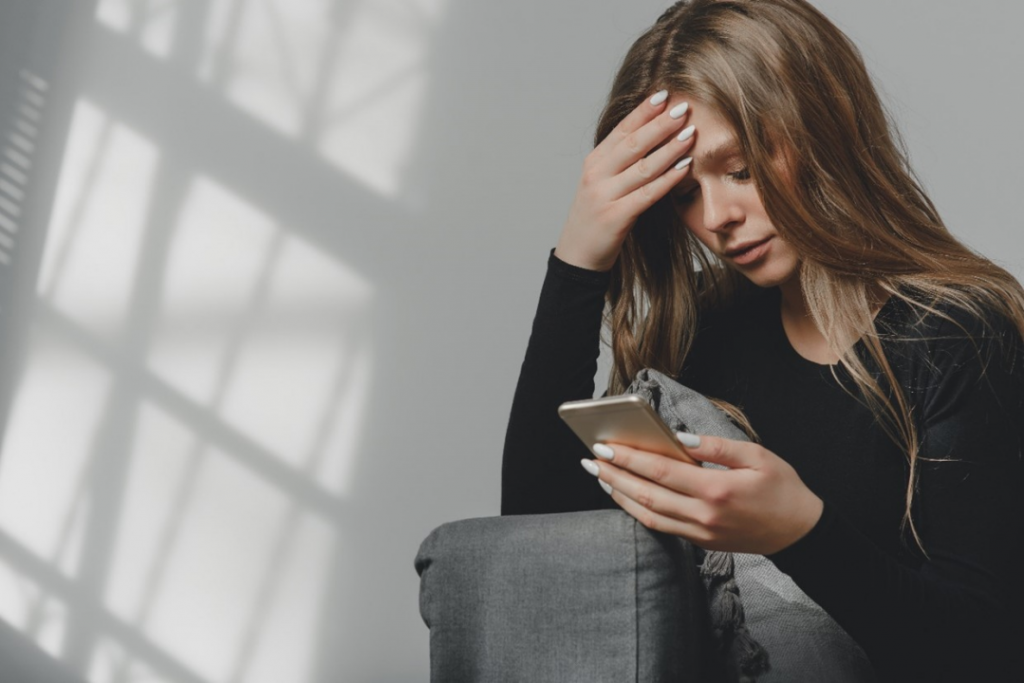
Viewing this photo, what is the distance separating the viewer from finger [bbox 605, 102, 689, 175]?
1251mm

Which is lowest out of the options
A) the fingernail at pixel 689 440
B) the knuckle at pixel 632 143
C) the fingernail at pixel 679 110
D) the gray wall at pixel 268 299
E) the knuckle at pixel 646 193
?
the gray wall at pixel 268 299

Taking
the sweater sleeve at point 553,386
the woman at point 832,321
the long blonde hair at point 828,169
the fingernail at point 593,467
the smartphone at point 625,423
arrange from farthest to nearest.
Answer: the sweater sleeve at point 553,386, the long blonde hair at point 828,169, the woman at point 832,321, the fingernail at point 593,467, the smartphone at point 625,423

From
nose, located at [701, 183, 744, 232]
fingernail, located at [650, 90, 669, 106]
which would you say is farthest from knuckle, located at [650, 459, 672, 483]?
fingernail, located at [650, 90, 669, 106]

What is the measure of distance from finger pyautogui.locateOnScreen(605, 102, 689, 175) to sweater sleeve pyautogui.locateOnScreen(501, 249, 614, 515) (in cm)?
14

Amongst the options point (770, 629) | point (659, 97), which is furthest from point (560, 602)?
point (659, 97)

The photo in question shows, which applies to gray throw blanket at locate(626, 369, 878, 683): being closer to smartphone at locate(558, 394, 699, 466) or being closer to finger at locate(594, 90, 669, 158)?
smartphone at locate(558, 394, 699, 466)

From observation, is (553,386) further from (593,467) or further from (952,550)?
(952,550)

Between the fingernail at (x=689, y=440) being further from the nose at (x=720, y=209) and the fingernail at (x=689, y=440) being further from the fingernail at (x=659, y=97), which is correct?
the fingernail at (x=659, y=97)

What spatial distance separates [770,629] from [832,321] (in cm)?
38

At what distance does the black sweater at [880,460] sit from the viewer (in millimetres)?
1019

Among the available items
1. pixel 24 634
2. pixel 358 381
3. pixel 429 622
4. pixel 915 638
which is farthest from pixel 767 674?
pixel 24 634

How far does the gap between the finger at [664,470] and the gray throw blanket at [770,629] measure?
0.53 ft

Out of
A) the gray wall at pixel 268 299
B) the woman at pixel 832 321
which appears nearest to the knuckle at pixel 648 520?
the woman at pixel 832 321

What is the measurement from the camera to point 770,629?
112 centimetres
